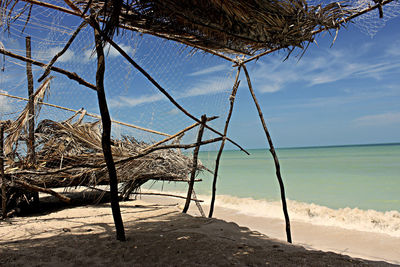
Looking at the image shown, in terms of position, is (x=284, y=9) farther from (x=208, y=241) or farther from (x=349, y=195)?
(x=349, y=195)

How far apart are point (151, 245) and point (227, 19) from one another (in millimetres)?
1903

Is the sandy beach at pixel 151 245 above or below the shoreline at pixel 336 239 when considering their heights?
above

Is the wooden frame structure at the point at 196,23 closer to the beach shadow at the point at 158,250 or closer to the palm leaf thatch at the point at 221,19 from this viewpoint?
the palm leaf thatch at the point at 221,19

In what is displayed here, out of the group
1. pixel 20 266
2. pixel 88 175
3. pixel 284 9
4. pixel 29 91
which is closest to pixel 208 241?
pixel 20 266

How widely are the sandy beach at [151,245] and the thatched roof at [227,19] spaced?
5.43 feet

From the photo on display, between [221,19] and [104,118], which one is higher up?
[221,19]

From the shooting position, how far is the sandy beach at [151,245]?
6.53 feet

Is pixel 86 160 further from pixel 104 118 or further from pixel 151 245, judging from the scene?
pixel 151 245

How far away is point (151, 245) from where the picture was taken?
228cm

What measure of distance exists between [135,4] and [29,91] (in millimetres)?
2840

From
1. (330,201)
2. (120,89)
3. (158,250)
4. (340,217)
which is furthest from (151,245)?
(330,201)

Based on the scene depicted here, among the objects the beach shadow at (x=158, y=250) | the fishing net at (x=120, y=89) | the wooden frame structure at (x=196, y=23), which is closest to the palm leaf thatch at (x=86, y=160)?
the fishing net at (x=120, y=89)

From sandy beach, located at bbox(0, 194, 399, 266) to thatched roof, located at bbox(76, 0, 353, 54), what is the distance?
5.43ft

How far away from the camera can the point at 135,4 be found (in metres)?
2.10
